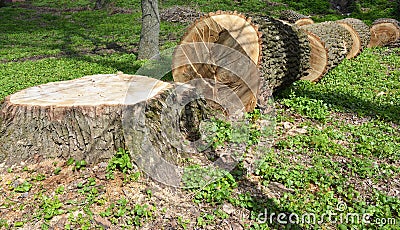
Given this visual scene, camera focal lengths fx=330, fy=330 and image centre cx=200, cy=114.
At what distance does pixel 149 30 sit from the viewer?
8938mm

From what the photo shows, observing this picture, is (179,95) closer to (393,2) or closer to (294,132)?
(294,132)

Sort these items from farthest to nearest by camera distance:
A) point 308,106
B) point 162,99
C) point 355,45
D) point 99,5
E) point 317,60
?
1. point 99,5
2. point 355,45
3. point 317,60
4. point 308,106
5. point 162,99

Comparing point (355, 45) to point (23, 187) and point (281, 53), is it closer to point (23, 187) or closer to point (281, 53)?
point (281, 53)

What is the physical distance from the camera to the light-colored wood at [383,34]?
1132cm

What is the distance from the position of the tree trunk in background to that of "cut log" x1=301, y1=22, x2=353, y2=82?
3.84 meters

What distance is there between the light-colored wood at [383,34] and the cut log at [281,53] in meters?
6.14

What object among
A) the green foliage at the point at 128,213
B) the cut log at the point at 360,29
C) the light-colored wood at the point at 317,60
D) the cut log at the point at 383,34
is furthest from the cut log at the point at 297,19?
the green foliage at the point at 128,213

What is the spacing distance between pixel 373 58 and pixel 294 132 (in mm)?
6014

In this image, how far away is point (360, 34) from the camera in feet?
31.8

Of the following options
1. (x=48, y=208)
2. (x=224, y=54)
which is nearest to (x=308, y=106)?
(x=224, y=54)

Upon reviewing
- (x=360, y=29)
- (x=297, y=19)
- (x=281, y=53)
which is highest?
(x=297, y=19)

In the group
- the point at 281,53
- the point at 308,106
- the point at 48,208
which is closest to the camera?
the point at 48,208

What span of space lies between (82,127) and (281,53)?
358cm

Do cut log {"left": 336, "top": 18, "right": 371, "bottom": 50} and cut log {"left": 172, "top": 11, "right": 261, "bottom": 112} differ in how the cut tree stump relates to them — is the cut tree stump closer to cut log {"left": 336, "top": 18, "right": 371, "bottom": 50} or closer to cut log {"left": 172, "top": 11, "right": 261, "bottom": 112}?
cut log {"left": 172, "top": 11, "right": 261, "bottom": 112}
